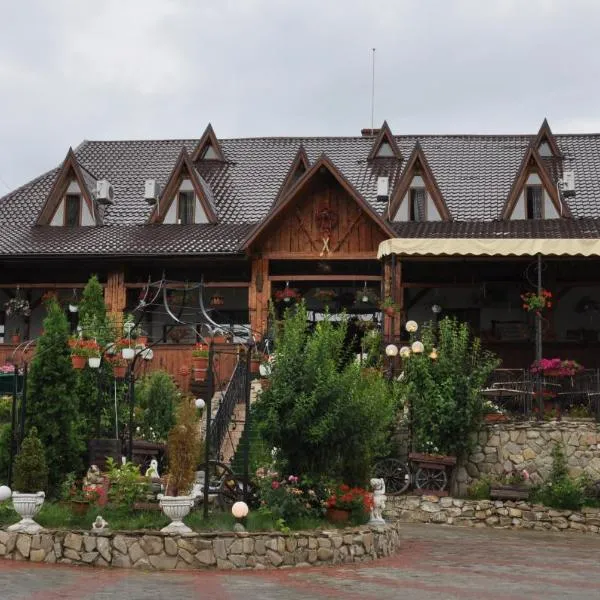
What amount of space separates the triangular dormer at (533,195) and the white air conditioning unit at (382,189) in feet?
9.99

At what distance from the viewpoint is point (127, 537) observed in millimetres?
11977

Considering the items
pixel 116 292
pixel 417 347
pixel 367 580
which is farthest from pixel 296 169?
pixel 367 580

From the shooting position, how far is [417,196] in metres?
25.6

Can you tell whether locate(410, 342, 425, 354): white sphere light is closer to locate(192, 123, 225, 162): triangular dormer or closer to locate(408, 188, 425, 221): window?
locate(408, 188, 425, 221): window

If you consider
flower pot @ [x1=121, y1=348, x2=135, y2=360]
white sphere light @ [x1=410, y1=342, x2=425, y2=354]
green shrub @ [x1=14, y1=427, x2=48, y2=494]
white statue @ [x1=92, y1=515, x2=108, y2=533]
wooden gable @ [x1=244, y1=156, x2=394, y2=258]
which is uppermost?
wooden gable @ [x1=244, y1=156, x2=394, y2=258]

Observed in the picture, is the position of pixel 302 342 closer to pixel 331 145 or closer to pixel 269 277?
pixel 269 277

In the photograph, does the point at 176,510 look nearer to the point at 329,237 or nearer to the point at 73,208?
the point at 329,237

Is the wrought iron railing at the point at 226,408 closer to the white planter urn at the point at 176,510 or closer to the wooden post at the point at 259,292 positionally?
the white planter urn at the point at 176,510

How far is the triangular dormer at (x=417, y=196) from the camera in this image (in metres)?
25.2

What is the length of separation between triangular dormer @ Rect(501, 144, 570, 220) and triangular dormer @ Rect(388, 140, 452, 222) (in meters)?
1.60

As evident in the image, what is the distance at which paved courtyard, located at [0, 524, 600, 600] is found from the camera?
33.7ft

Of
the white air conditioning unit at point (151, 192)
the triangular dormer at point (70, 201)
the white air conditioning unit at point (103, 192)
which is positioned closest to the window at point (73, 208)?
the triangular dormer at point (70, 201)

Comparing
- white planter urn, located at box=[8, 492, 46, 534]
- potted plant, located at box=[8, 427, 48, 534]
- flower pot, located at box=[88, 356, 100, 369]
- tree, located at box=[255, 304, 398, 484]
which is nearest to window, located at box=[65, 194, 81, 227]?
flower pot, located at box=[88, 356, 100, 369]

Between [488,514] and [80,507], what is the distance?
772 cm
